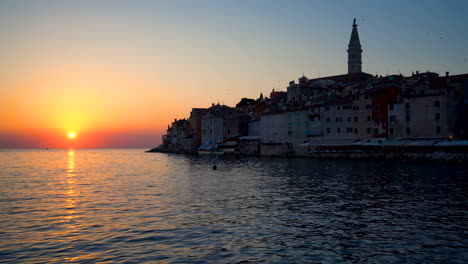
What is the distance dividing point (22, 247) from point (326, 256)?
11089 millimetres

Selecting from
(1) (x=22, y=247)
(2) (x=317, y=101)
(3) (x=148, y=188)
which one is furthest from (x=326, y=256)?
(2) (x=317, y=101)

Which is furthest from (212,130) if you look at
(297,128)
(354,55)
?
(354,55)

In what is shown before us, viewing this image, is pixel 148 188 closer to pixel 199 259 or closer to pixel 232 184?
pixel 232 184

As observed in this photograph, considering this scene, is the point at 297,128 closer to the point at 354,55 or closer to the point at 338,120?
the point at 338,120

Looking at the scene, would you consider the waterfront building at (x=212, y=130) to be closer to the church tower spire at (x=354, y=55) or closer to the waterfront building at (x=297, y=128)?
the waterfront building at (x=297, y=128)

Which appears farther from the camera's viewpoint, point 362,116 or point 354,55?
point 354,55

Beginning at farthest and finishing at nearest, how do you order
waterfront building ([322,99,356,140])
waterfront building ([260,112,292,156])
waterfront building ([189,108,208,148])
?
waterfront building ([189,108,208,148])
waterfront building ([260,112,292,156])
waterfront building ([322,99,356,140])

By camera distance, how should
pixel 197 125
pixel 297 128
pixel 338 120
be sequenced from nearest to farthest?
pixel 338 120 < pixel 297 128 < pixel 197 125

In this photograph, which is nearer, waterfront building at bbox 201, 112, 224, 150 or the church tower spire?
waterfront building at bbox 201, 112, 224, 150

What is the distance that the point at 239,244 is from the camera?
15.1 m

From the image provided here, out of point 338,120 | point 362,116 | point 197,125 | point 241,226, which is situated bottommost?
point 241,226

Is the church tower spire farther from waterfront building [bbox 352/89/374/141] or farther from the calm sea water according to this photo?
the calm sea water

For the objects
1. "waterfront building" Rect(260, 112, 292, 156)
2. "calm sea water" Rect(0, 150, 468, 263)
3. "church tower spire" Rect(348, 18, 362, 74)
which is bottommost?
"calm sea water" Rect(0, 150, 468, 263)

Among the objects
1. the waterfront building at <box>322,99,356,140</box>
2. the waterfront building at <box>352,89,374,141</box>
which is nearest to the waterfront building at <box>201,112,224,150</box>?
the waterfront building at <box>322,99,356,140</box>
